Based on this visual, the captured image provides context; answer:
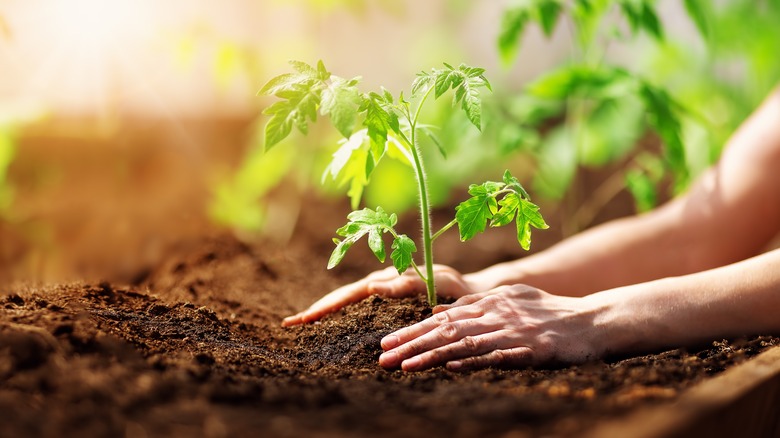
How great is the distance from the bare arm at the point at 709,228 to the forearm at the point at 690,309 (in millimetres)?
A: 474

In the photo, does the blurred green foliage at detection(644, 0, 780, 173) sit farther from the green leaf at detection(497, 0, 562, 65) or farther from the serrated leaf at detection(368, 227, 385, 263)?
the serrated leaf at detection(368, 227, 385, 263)

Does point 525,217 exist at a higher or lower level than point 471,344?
higher

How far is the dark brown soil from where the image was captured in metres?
0.79

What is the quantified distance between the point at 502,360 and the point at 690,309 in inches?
14.6

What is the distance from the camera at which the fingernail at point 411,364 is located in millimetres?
1161

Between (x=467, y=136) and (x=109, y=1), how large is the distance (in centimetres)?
148

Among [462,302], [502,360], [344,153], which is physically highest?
[344,153]

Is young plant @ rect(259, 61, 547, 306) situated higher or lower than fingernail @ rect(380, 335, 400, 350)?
higher

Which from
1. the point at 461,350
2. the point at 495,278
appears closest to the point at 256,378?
the point at 461,350

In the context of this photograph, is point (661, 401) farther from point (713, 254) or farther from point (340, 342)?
point (713, 254)

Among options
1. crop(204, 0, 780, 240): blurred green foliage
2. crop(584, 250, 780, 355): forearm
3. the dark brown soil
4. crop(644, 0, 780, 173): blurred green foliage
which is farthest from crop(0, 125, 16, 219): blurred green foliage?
crop(644, 0, 780, 173): blurred green foliage

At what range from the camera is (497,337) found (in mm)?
1193

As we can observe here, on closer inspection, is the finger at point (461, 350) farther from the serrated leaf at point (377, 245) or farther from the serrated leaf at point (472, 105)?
the serrated leaf at point (472, 105)

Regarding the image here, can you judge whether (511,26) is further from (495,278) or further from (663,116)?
(495,278)
